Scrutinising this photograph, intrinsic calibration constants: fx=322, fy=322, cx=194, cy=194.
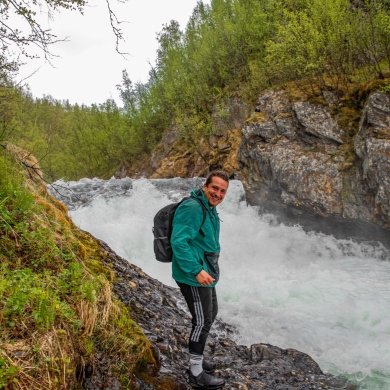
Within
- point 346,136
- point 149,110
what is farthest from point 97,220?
point 149,110

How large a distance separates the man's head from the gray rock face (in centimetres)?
566

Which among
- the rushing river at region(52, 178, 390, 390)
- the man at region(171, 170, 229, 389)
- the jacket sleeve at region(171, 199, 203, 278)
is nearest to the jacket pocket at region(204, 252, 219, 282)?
the man at region(171, 170, 229, 389)

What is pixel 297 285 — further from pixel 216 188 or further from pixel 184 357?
pixel 216 188

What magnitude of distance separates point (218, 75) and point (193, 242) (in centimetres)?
2885

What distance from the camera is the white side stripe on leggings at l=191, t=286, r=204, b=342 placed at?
11.1 feet

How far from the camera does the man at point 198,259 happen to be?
10.4ft

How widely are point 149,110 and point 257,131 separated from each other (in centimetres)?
3258

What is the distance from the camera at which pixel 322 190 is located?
887cm

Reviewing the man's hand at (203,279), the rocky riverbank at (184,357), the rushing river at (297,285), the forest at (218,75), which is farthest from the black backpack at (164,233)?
the forest at (218,75)

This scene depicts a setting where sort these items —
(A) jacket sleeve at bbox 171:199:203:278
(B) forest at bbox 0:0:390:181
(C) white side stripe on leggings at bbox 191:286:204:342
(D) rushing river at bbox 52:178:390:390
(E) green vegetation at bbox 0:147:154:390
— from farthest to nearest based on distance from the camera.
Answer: (B) forest at bbox 0:0:390:181 → (D) rushing river at bbox 52:178:390:390 → (C) white side stripe on leggings at bbox 191:286:204:342 → (A) jacket sleeve at bbox 171:199:203:278 → (E) green vegetation at bbox 0:147:154:390

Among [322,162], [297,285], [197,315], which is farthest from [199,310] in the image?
[322,162]

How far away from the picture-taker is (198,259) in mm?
3348

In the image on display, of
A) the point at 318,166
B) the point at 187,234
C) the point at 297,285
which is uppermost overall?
the point at 318,166

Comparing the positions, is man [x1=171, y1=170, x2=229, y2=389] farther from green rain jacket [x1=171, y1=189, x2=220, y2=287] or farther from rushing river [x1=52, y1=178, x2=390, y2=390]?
rushing river [x1=52, y1=178, x2=390, y2=390]
